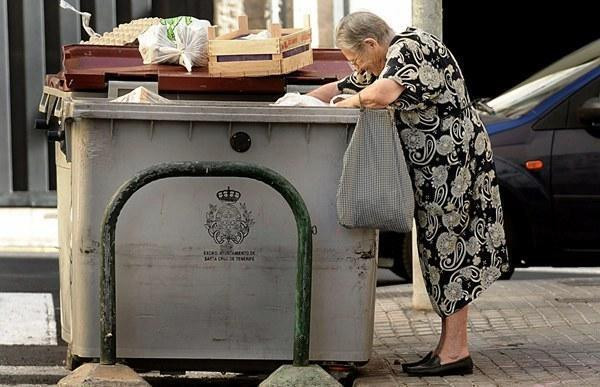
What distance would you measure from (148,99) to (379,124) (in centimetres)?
93

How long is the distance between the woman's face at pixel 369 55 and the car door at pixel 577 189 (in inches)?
144

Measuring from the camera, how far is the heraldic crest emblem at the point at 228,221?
19.6ft

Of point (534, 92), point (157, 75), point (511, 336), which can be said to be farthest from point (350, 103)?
point (534, 92)

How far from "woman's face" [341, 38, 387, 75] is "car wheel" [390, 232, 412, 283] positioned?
3.75 meters

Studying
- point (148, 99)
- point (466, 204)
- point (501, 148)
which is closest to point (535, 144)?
point (501, 148)

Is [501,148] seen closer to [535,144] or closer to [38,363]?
[535,144]

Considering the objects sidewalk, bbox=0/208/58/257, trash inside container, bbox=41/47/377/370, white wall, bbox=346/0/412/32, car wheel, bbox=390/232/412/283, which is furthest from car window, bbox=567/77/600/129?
sidewalk, bbox=0/208/58/257

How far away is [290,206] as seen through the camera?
5.88 metres

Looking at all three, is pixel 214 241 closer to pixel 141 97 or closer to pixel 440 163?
pixel 141 97

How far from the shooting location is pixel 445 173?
6219 mm

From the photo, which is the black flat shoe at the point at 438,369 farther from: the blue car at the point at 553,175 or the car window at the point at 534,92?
the car window at the point at 534,92

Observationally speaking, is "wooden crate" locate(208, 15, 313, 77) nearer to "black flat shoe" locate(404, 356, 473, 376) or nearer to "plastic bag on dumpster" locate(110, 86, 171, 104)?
"plastic bag on dumpster" locate(110, 86, 171, 104)

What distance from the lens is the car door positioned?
9.72 metres

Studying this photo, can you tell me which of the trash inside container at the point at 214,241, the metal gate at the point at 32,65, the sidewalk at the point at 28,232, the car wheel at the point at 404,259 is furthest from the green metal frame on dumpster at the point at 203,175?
the metal gate at the point at 32,65
